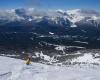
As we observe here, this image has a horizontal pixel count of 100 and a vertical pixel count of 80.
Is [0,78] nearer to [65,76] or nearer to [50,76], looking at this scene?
[50,76]

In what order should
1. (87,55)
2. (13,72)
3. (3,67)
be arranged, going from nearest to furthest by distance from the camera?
(13,72), (3,67), (87,55)

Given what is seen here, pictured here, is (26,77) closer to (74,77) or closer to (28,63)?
(74,77)

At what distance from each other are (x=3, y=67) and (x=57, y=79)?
18.6 feet

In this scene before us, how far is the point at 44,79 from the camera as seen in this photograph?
16438 millimetres

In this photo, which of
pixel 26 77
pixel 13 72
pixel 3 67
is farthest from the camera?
pixel 3 67

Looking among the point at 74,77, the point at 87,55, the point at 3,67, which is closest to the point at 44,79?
the point at 74,77

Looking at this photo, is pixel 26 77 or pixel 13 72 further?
pixel 13 72

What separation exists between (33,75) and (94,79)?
407cm

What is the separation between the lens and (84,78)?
55.7 ft

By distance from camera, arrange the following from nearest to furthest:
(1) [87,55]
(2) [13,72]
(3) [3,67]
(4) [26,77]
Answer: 1. (4) [26,77]
2. (2) [13,72]
3. (3) [3,67]
4. (1) [87,55]

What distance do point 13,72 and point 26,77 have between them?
5.37ft

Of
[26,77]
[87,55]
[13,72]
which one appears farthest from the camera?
[87,55]

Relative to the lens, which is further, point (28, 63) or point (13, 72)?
point (28, 63)

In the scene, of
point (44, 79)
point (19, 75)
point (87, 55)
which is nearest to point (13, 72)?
point (19, 75)
